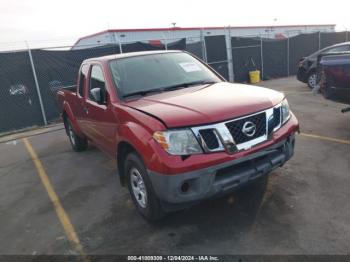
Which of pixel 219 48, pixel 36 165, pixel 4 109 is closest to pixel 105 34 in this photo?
pixel 219 48

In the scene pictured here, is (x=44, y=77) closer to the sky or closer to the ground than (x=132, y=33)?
closer to the ground

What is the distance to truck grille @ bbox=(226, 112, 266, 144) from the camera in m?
3.21

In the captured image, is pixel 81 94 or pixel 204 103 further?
pixel 81 94

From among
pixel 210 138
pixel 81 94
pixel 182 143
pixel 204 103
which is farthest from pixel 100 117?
pixel 210 138

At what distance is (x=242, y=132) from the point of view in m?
3.27

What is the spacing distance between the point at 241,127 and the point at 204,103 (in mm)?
→ 478

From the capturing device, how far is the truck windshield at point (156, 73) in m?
4.22

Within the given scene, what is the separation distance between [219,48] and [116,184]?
11552 mm

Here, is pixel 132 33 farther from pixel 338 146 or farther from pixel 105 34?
pixel 338 146

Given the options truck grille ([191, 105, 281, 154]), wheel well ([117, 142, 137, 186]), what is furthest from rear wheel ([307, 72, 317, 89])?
wheel well ([117, 142, 137, 186])

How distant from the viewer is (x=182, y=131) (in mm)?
3115

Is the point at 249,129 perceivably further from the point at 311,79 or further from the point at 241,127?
the point at 311,79

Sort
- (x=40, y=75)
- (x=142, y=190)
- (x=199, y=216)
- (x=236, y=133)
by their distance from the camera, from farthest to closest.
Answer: (x=40, y=75) → (x=199, y=216) → (x=142, y=190) → (x=236, y=133)

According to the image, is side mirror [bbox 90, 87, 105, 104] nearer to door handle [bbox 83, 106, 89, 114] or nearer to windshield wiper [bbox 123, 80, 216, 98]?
windshield wiper [bbox 123, 80, 216, 98]
